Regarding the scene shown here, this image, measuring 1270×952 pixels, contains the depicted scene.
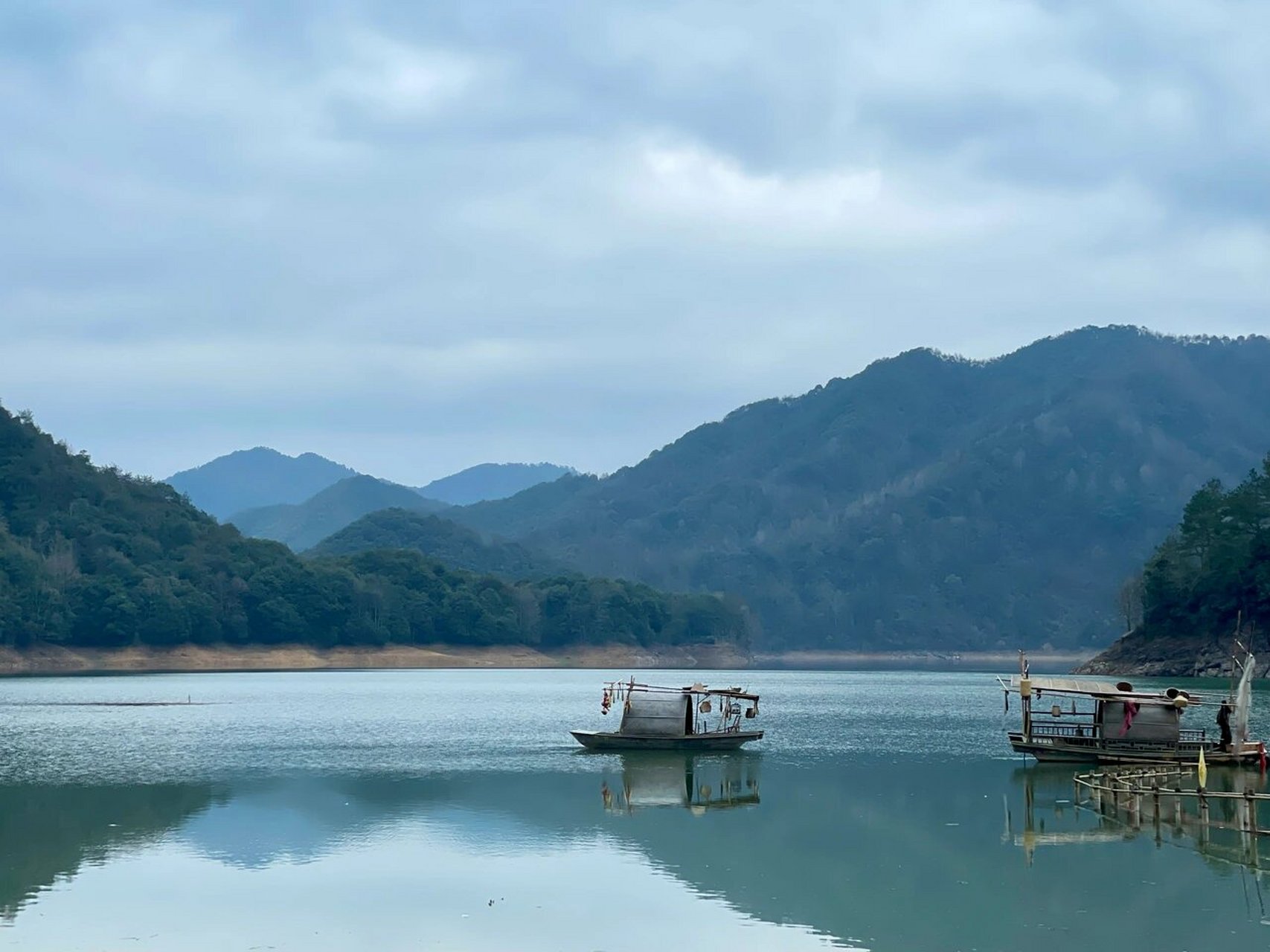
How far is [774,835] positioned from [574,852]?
558cm

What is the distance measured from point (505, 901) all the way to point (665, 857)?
599 centimetres

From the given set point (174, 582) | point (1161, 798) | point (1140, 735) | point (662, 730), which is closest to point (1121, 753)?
point (1140, 735)

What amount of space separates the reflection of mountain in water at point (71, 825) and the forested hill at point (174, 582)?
4245 inches

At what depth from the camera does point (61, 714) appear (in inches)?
3031

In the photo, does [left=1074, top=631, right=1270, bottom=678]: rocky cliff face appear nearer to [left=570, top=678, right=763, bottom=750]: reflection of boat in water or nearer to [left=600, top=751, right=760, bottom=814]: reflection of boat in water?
[left=570, top=678, right=763, bottom=750]: reflection of boat in water

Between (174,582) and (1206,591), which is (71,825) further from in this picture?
(174,582)

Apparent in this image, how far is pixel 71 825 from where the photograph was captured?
38.5 meters

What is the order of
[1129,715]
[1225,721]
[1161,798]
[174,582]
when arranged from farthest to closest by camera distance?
[174,582] → [1129,715] → [1225,721] → [1161,798]

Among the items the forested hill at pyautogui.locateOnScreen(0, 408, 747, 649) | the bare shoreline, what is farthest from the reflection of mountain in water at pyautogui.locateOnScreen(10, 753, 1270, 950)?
the forested hill at pyautogui.locateOnScreen(0, 408, 747, 649)

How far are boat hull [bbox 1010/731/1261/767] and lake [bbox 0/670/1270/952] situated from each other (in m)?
1.17

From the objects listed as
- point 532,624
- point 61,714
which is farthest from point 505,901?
point 532,624

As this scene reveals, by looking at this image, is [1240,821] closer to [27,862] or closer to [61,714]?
[27,862]

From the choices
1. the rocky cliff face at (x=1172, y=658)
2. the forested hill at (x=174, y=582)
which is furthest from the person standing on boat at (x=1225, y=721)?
the forested hill at (x=174, y=582)

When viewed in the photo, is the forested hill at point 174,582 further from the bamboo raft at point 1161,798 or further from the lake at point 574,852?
the bamboo raft at point 1161,798
